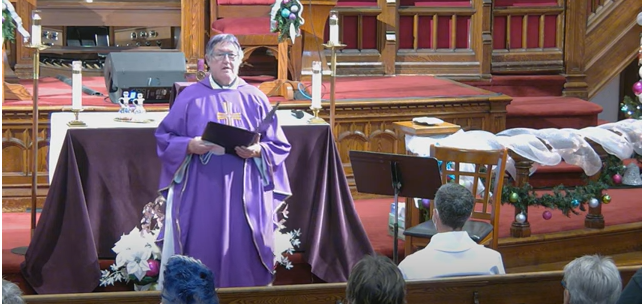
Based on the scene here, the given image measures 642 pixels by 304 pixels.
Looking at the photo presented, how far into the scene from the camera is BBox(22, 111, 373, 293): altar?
4.94 m

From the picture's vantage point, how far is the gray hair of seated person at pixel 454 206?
399 cm

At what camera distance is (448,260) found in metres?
3.86

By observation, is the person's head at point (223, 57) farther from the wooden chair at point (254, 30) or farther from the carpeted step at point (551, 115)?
the carpeted step at point (551, 115)

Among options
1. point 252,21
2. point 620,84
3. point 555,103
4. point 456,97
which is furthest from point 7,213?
point 620,84

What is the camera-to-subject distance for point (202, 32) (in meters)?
8.20

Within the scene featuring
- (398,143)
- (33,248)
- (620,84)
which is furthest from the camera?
(620,84)

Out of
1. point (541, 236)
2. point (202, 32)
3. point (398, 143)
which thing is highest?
point (202, 32)

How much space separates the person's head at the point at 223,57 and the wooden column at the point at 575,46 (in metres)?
5.25

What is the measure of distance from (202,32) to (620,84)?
4355mm

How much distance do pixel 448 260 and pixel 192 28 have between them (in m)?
4.79

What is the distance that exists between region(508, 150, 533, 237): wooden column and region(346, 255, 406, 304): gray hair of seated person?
3.25 meters

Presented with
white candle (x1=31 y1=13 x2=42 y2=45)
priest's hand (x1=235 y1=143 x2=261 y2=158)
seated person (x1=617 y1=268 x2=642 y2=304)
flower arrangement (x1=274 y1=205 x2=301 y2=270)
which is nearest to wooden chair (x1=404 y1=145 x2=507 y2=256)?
flower arrangement (x1=274 y1=205 x2=301 y2=270)

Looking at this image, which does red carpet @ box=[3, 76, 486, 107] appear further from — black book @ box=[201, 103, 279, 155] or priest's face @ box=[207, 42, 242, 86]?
black book @ box=[201, 103, 279, 155]

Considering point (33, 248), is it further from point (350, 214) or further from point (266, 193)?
point (350, 214)
